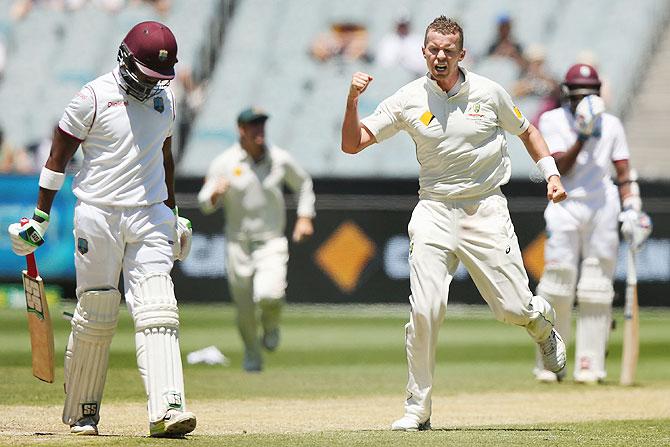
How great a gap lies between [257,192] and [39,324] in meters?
5.47

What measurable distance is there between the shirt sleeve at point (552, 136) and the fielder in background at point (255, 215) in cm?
237

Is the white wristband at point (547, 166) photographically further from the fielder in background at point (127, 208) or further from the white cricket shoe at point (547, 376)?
the white cricket shoe at point (547, 376)

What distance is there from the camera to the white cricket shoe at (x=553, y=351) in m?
8.45

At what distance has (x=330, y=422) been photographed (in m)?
8.65

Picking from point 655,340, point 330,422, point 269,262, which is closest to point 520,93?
point 655,340

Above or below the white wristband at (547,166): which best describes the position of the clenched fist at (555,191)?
below

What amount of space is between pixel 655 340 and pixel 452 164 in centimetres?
810

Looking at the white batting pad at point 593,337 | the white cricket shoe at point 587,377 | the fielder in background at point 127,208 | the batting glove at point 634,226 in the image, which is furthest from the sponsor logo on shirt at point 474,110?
the white cricket shoe at point 587,377

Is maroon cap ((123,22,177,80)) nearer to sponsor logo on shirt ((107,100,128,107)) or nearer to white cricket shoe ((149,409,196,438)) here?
sponsor logo on shirt ((107,100,128,107))

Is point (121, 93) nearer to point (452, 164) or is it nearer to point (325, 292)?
point (452, 164)

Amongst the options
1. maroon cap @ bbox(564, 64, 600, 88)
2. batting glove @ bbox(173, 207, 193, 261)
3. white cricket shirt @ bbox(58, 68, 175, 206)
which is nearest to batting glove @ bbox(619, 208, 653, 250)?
maroon cap @ bbox(564, 64, 600, 88)

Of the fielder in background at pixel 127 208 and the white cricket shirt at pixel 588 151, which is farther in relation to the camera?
the white cricket shirt at pixel 588 151

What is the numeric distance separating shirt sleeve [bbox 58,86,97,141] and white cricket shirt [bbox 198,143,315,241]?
18.0ft

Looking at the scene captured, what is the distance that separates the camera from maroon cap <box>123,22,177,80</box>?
7434 millimetres
